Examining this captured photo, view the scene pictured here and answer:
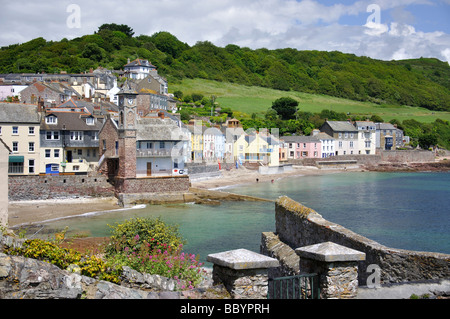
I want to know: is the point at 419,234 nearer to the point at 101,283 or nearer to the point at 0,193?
the point at 0,193

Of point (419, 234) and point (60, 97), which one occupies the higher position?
point (60, 97)

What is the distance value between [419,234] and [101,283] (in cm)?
2925

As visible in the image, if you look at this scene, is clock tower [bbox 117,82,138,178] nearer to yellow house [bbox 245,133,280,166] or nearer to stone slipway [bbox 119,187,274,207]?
stone slipway [bbox 119,187,274,207]

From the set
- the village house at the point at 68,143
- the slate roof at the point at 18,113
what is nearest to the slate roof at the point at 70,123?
the village house at the point at 68,143

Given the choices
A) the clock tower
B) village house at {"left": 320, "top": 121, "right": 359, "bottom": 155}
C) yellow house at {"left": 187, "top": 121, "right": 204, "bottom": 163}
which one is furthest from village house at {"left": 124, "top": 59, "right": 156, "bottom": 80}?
the clock tower

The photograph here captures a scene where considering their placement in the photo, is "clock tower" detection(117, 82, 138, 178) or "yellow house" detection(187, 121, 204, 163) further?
"yellow house" detection(187, 121, 204, 163)

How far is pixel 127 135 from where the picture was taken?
44.9 m

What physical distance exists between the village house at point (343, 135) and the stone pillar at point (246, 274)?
3984 inches

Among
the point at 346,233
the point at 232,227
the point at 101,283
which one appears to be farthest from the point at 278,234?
the point at 232,227

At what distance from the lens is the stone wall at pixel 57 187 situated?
42.1 metres

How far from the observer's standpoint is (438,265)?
9.88 m

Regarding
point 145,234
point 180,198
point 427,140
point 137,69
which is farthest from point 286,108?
point 145,234

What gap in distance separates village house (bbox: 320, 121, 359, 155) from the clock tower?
6876 cm

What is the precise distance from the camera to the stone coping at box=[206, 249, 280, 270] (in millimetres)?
6751
